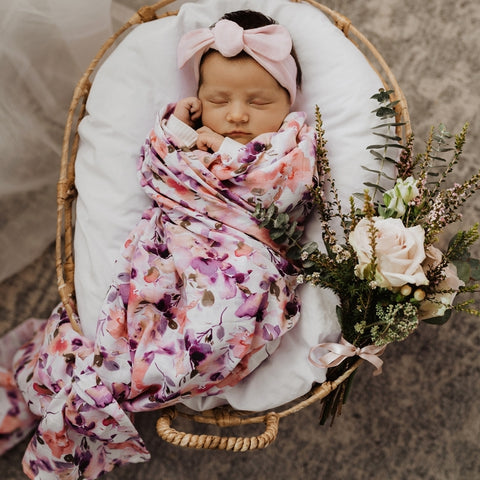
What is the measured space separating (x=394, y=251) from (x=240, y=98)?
509 millimetres

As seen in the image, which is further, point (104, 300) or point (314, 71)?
point (314, 71)

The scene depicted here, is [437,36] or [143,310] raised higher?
[437,36]

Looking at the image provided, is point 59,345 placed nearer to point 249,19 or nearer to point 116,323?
point 116,323

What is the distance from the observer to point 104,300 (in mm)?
1107

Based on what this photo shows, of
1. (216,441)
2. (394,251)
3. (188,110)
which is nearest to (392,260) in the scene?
(394,251)

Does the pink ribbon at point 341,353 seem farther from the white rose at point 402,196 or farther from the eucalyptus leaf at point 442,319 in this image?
the white rose at point 402,196

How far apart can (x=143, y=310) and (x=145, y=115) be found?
47cm

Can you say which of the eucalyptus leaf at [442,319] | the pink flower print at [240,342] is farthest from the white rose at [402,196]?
the pink flower print at [240,342]

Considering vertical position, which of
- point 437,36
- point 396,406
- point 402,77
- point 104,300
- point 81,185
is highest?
point 437,36

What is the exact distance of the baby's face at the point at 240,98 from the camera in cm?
112

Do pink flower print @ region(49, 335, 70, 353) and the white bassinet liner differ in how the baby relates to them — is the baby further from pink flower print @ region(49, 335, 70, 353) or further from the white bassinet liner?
pink flower print @ region(49, 335, 70, 353)

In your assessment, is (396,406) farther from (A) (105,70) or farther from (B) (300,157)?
(A) (105,70)

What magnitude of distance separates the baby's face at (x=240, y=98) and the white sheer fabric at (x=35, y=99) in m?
0.37

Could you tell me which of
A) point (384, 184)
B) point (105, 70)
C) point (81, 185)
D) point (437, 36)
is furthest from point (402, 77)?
point (81, 185)
